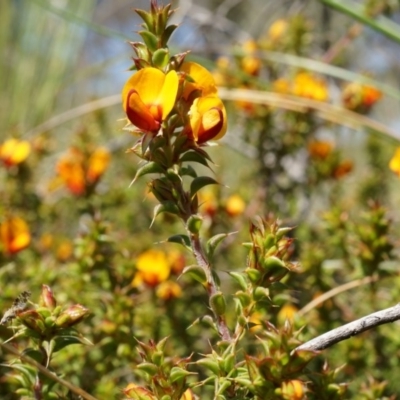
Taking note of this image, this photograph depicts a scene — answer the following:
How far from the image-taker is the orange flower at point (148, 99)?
697mm

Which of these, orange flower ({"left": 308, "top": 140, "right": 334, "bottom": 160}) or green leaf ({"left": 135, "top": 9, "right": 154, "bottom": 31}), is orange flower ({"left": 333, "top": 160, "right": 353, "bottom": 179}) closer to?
orange flower ({"left": 308, "top": 140, "right": 334, "bottom": 160})

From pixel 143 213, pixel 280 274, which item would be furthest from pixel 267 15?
pixel 280 274

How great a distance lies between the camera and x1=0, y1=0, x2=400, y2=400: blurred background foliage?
1232 millimetres

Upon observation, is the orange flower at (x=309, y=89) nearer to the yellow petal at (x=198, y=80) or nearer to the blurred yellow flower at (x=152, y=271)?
the blurred yellow flower at (x=152, y=271)

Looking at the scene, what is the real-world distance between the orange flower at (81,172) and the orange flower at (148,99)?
116 cm

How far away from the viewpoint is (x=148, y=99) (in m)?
0.71

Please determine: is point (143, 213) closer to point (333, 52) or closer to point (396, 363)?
point (333, 52)

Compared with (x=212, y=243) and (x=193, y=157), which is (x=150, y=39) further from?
(x=212, y=243)

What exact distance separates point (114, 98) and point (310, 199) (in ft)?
2.48

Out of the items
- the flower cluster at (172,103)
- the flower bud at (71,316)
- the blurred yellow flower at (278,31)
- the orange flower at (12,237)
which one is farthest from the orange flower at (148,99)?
the blurred yellow flower at (278,31)

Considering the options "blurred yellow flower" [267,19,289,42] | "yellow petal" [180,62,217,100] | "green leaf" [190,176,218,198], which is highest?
"blurred yellow flower" [267,19,289,42]

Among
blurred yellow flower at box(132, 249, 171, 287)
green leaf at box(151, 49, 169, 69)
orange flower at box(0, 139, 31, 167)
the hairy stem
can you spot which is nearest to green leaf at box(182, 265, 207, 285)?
the hairy stem

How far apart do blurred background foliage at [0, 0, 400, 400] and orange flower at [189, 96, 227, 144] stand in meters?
0.09

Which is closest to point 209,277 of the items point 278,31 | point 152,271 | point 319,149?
point 152,271
